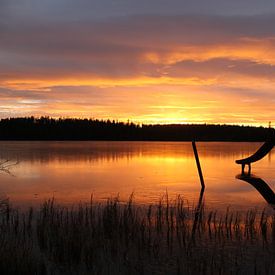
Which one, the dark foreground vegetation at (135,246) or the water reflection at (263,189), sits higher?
the water reflection at (263,189)

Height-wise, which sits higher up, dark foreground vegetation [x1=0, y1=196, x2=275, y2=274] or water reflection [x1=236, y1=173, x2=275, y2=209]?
water reflection [x1=236, y1=173, x2=275, y2=209]

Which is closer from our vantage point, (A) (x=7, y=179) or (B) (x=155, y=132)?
(A) (x=7, y=179)

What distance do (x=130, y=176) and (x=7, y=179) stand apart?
624 cm

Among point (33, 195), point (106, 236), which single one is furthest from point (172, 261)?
point (33, 195)

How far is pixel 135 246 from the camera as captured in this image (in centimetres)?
841

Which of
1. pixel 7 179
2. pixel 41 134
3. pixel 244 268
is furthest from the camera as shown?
pixel 41 134

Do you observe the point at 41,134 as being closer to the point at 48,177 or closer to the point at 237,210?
the point at 48,177

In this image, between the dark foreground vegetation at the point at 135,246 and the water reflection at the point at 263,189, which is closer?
the dark foreground vegetation at the point at 135,246

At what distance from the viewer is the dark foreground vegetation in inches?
276

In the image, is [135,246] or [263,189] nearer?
[135,246]

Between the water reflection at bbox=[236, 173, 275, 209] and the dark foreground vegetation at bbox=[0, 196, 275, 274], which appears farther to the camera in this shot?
the water reflection at bbox=[236, 173, 275, 209]

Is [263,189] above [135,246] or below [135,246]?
above

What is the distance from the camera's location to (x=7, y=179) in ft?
66.1

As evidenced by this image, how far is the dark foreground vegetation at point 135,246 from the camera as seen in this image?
23.0ft
